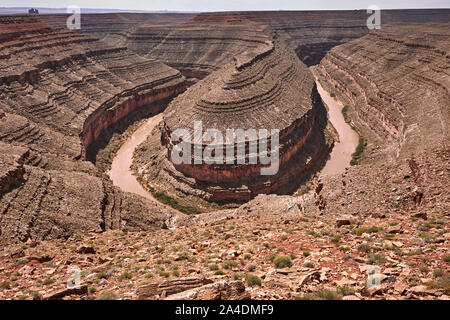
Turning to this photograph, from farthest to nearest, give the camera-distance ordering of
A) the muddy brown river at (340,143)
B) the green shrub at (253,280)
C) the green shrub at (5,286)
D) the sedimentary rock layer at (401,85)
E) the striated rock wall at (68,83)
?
the muddy brown river at (340,143) → the striated rock wall at (68,83) → the sedimentary rock layer at (401,85) → the green shrub at (5,286) → the green shrub at (253,280)

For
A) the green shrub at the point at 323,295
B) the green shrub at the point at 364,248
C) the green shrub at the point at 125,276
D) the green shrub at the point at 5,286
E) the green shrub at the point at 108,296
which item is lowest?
the green shrub at the point at 5,286

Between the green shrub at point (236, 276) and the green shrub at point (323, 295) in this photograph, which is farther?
the green shrub at point (236, 276)

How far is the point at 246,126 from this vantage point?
140 ft

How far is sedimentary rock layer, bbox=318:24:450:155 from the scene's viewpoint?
1663 inches

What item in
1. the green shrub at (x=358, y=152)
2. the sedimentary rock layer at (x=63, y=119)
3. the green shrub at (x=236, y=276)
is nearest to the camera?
the green shrub at (x=236, y=276)

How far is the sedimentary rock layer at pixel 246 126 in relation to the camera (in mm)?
40000

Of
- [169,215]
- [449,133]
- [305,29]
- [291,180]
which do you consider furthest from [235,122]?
[305,29]

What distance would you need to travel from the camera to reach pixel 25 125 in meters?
39.5

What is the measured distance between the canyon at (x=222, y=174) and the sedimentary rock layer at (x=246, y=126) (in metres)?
0.28

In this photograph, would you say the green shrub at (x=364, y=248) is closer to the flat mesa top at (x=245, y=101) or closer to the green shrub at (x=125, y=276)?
the green shrub at (x=125, y=276)

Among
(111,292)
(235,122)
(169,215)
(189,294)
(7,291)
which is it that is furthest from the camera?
(235,122)

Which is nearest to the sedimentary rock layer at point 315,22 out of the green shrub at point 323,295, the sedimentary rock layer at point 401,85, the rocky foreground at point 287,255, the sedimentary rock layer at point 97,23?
the sedimentary rock layer at point 401,85
